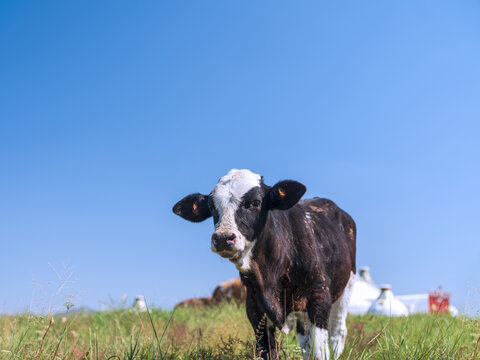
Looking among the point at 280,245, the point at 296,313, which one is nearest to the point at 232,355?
the point at 296,313

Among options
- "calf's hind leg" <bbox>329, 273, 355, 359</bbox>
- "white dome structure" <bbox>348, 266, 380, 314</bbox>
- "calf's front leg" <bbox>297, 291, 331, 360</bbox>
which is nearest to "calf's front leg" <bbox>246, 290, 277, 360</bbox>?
"calf's front leg" <bbox>297, 291, 331, 360</bbox>

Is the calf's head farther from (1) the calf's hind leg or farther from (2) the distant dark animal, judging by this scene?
(2) the distant dark animal

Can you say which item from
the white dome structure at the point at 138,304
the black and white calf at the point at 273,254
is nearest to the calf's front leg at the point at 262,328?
the black and white calf at the point at 273,254

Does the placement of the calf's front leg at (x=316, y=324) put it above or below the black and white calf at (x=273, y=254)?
below

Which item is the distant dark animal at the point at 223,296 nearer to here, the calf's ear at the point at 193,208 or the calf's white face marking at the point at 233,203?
the calf's ear at the point at 193,208

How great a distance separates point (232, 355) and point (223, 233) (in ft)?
5.87

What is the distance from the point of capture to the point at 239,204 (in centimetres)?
523

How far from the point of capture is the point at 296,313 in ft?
18.8

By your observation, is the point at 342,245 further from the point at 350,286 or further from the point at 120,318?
the point at 120,318

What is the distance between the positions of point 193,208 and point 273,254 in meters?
1.13

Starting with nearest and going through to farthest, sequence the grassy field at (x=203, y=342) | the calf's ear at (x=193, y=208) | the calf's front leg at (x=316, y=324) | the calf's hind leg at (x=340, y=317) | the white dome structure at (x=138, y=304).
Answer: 1. the grassy field at (x=203, y=342)
2. the calf's front leg at (x=316, y=324)
3. the calf's ear at (x=193, y=208)
4. the calf's hind leg at (x=340, y=317)
5. the white dome structure at (x=138, y=304)

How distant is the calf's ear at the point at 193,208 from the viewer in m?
5.82

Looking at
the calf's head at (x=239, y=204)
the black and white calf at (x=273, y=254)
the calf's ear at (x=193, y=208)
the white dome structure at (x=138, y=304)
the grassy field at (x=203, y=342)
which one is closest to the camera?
the grassy field at (x=203, y=342)

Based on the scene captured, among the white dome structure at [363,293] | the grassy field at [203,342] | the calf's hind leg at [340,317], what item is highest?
the white dome structure at [363,293]
